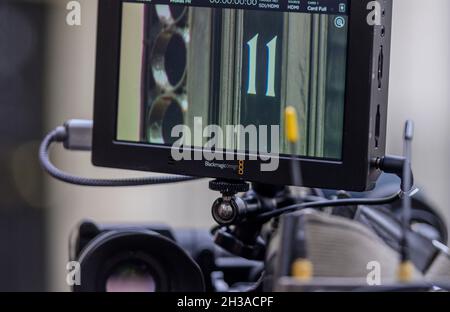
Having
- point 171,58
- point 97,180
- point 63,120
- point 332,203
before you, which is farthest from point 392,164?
point 63,120

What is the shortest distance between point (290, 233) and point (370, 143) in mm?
192

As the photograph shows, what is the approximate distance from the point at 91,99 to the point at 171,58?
354 cm

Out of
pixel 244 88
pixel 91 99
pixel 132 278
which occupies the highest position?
pixel 244 88

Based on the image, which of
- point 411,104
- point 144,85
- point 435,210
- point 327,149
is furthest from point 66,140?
point 411,104

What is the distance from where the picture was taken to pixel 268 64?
1188 millimetres

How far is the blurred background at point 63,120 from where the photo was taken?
4605 mm

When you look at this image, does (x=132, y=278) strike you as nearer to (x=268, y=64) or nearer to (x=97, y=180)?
(x=97, y=180)

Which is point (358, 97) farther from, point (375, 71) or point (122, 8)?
point (122, 8)

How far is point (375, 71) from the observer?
Answer: 1151 mm

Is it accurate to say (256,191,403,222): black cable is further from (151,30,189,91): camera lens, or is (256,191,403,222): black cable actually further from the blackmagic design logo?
(151,30,189,91): camera lens

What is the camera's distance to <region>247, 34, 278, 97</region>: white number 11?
1.19 m

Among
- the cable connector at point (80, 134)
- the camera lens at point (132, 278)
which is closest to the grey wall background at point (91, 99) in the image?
the cable connector at point (80, 134)

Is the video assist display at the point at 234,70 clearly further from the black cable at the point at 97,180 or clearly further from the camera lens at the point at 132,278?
the camera lens at the point at 132,278

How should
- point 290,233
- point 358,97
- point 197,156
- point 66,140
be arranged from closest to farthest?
point 290,233 < point 358,97 < point 197,156 < point 66,140
